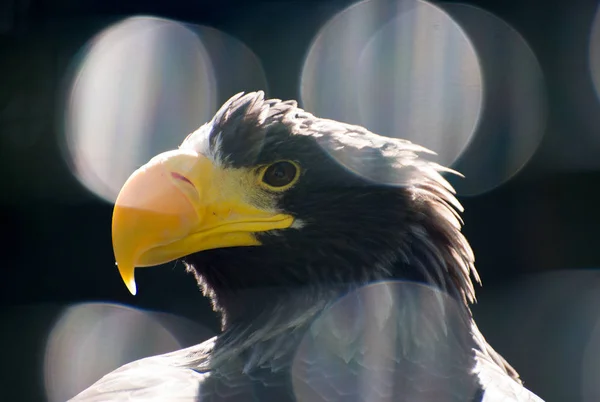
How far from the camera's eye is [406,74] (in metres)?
3.05

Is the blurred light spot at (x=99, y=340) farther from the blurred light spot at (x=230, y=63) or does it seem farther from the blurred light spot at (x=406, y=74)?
the blurred light spot at (x=406, y=74)

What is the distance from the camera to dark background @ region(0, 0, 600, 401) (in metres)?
2.99

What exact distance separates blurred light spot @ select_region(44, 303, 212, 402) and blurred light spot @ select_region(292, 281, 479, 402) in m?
2.15

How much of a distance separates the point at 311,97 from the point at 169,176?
1558 mm

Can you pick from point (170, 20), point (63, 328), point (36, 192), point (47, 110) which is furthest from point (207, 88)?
point (63, 328)

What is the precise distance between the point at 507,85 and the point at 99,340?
8.31 feet

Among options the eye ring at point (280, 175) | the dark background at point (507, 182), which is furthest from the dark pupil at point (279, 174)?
the dark background at point (507, 182)

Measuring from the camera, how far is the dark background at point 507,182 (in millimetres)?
2988

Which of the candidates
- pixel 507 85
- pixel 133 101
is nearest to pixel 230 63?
pixel 133 101

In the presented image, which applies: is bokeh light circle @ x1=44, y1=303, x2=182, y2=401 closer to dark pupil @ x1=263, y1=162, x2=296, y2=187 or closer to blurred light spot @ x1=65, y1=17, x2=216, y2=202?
blurred light spot @ x1=65, y1=17, x2=216, y2=202

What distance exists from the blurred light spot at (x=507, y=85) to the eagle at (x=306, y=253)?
120 centimetres

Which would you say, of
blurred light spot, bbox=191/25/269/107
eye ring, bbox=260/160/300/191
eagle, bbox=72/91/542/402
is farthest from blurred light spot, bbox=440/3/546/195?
eye ring, bbox=260/160/300/191

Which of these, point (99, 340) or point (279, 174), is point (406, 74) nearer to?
point (279, 174)

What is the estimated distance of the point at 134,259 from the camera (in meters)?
1.64
